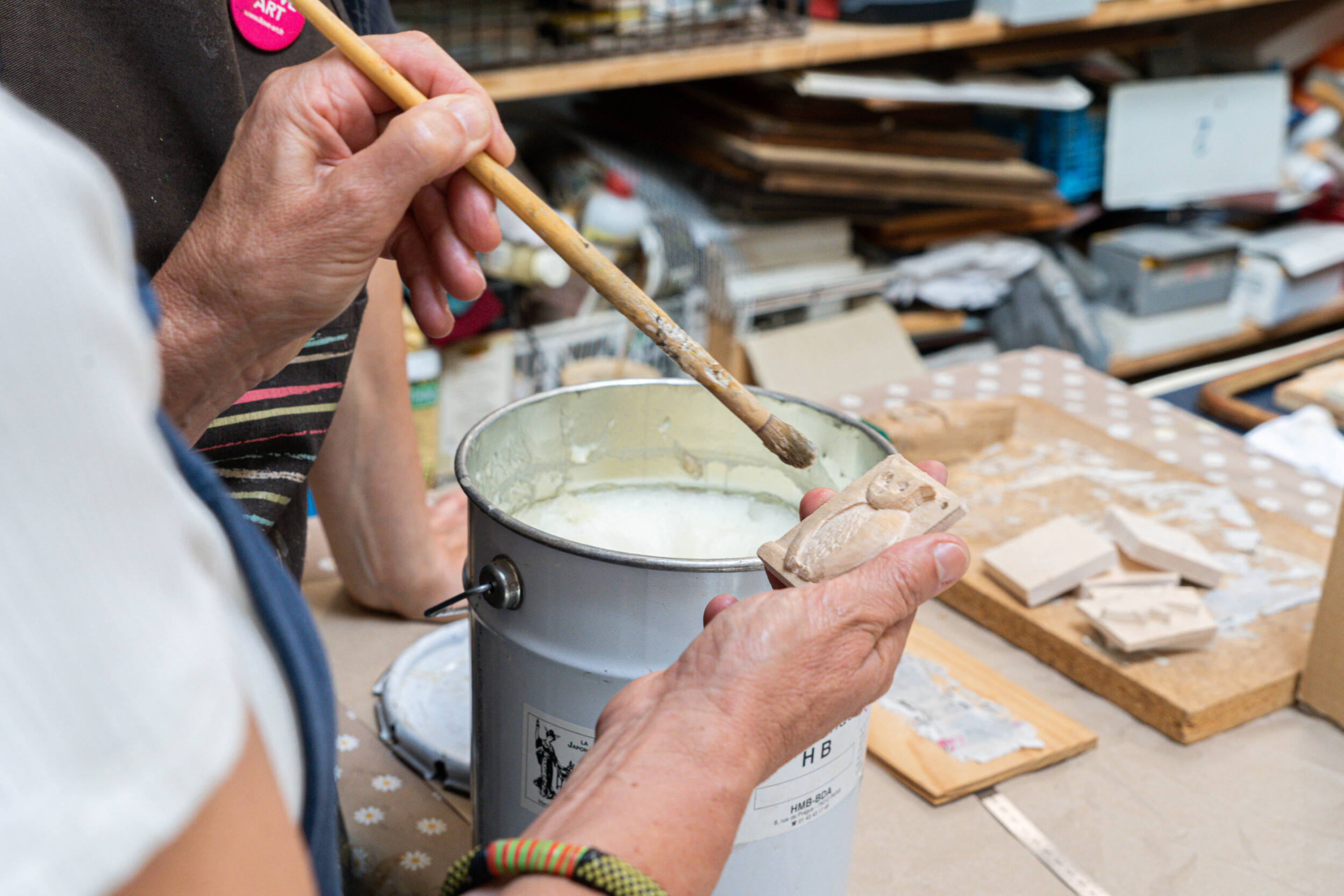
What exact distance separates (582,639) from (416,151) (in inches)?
13.0

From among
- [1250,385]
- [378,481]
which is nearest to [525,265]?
[378,481]

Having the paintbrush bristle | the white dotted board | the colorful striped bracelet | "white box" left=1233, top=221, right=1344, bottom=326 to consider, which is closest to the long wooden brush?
the paintbrush bristle

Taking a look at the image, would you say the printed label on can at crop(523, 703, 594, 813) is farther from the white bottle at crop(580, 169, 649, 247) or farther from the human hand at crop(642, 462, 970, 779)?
the white bottle at crop(580, 169, 649, 247)

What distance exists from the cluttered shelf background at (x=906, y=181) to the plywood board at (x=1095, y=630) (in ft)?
A: 2.19

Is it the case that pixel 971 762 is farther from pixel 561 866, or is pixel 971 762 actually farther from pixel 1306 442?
pixel 1306 442

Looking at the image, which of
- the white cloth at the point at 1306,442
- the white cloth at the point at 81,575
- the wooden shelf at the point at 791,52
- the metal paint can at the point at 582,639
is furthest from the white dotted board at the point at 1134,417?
→ the white cloth at the point at 81,575

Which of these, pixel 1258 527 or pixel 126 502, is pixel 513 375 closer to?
pixel 1258 527

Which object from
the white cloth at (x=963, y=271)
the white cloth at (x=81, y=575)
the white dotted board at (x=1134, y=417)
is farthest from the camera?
the white cloth at (x=963, y=271)

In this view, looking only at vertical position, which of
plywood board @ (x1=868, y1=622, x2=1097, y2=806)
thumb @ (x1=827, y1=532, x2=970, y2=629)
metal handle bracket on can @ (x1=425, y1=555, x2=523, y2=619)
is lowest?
plywood board @ (x1=868, y1=622, x2=1097, y2=806)

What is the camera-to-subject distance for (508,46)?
5.60 ft

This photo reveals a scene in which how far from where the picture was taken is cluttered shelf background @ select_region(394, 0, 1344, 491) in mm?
1876

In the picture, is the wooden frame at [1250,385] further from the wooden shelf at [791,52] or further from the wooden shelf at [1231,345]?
the wooden shelf at [791,52]

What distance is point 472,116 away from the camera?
742 millimetres

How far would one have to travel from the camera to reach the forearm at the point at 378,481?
1147 millimetres
